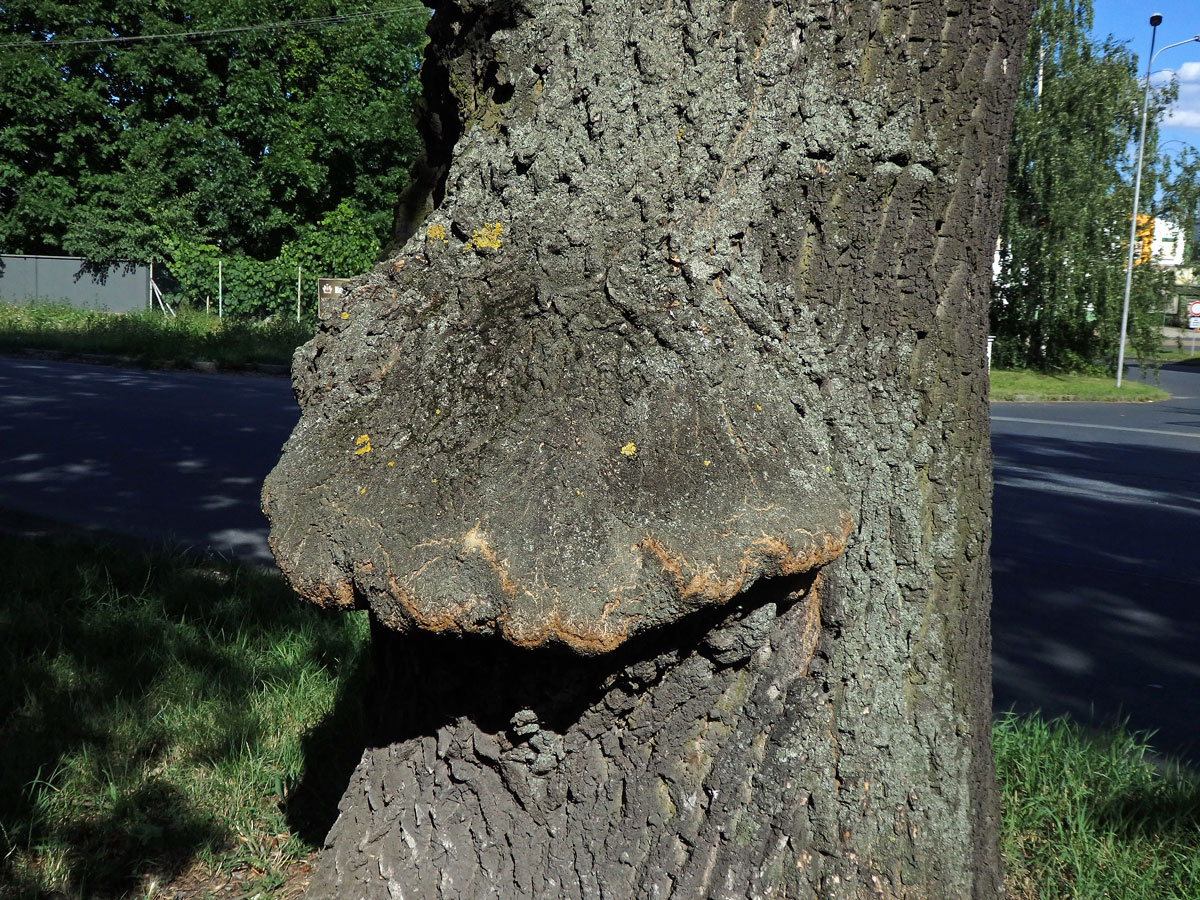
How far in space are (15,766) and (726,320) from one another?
7.90 ft

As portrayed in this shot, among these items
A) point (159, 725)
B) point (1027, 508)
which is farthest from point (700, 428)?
point (1027, 508)

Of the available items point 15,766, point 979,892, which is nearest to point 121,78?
point 15,766

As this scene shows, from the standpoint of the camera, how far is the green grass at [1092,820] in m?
2.51

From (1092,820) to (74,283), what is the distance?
28.2 metres

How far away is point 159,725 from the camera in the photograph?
10.5 ft

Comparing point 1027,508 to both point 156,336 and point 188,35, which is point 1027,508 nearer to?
point 156,336

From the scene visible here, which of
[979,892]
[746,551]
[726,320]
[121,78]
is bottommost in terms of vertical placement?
[979,892]

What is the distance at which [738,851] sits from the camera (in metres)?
1.87

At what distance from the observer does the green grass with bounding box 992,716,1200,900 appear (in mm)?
2506

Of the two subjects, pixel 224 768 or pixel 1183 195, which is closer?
pixel 224 768

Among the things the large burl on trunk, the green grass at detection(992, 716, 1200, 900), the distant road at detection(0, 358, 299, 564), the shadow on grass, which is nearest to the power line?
the distant road at detection(0, 358, 299, 564)

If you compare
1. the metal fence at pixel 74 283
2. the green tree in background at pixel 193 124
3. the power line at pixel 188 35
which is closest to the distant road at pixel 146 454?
the metal fence at pixel 74 283

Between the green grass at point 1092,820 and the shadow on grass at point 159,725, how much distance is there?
6.00ft

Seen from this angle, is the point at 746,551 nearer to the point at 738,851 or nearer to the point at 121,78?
the point at 738,851
